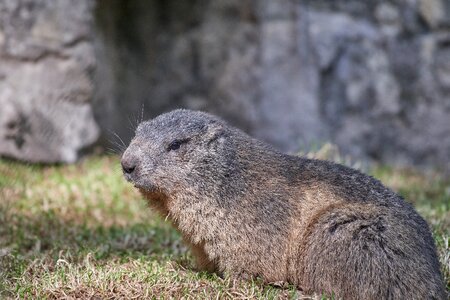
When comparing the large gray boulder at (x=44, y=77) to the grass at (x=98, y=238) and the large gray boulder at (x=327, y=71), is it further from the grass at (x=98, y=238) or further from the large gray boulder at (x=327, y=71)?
the large gray boulder at (x=327, y=71)

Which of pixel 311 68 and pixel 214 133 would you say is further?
pixel 311 68

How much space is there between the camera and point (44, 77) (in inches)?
362

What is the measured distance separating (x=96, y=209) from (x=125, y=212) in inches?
13.1

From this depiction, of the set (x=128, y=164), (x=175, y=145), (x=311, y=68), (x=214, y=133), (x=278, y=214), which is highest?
(x=311, y=68)

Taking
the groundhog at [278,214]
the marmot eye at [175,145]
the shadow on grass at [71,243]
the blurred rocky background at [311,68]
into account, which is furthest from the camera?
the blurred rocky background at [311,68]

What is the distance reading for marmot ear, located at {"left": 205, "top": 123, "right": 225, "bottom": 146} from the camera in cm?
545

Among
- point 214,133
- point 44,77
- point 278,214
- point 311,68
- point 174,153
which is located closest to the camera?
point 278,214

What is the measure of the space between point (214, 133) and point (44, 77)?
4.48 metres

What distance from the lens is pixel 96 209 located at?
25.9ft

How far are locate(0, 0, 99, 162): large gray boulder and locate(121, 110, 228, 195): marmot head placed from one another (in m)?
3.81

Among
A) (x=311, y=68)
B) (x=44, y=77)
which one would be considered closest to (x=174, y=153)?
(x=44, y=77)

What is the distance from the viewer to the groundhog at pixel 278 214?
479 centimetres

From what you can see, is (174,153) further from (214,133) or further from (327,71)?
(327,71)

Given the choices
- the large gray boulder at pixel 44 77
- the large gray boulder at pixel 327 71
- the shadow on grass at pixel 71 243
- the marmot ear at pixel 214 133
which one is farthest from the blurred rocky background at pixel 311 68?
the marmot ear at pixel 214 133
